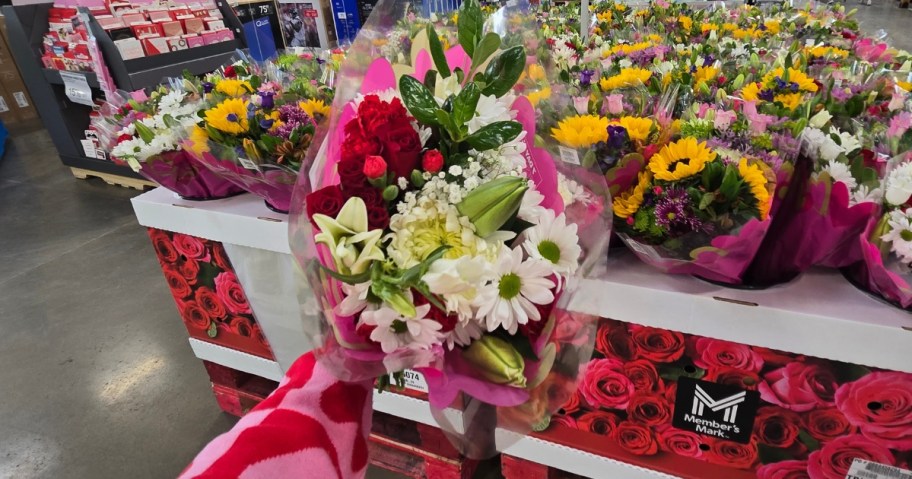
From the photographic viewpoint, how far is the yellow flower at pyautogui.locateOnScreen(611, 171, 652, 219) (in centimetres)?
104

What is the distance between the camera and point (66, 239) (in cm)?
353

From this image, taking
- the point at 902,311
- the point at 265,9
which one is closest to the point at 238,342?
the point at 902,311

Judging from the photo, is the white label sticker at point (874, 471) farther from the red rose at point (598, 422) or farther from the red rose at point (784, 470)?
the red rose at point (598, 422)

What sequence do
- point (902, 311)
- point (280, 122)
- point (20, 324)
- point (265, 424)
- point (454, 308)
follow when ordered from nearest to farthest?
point (454, 308) < point (265, 424) < point (902, 311) < point (280, 122) < point (20, 324)

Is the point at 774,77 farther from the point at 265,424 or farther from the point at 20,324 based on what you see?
the point at 20,324

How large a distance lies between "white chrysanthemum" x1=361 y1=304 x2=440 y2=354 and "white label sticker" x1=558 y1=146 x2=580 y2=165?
0.36 m

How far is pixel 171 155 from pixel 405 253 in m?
1.24

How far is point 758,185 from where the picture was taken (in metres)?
0.95

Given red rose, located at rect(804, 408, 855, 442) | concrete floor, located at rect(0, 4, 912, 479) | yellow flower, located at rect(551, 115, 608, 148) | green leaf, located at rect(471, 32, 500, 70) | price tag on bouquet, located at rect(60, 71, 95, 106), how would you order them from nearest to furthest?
1. green leaf, located at rect(471, 32, 500, 70)
2. yellow flower, located at rect(551, 115, 608, 148)
3. red rose, located at rect(804, 408, 855, 442)
4. concrete floor, located at rect(0, 4, 912, 479)
5. price tag on bouquet, located at rect(60, 71, 95, 106)

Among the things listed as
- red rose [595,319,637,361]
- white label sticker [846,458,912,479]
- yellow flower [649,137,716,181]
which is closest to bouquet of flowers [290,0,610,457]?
yellow flower [649,137,716,181]

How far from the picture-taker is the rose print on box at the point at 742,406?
105cm

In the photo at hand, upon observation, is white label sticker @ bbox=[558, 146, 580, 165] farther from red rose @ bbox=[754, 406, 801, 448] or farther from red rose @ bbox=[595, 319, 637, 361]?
red rose @ bbox=[754, 406, 801, 448]

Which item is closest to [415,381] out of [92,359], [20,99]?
[92,359]

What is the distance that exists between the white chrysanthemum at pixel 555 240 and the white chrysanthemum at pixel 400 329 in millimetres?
145
